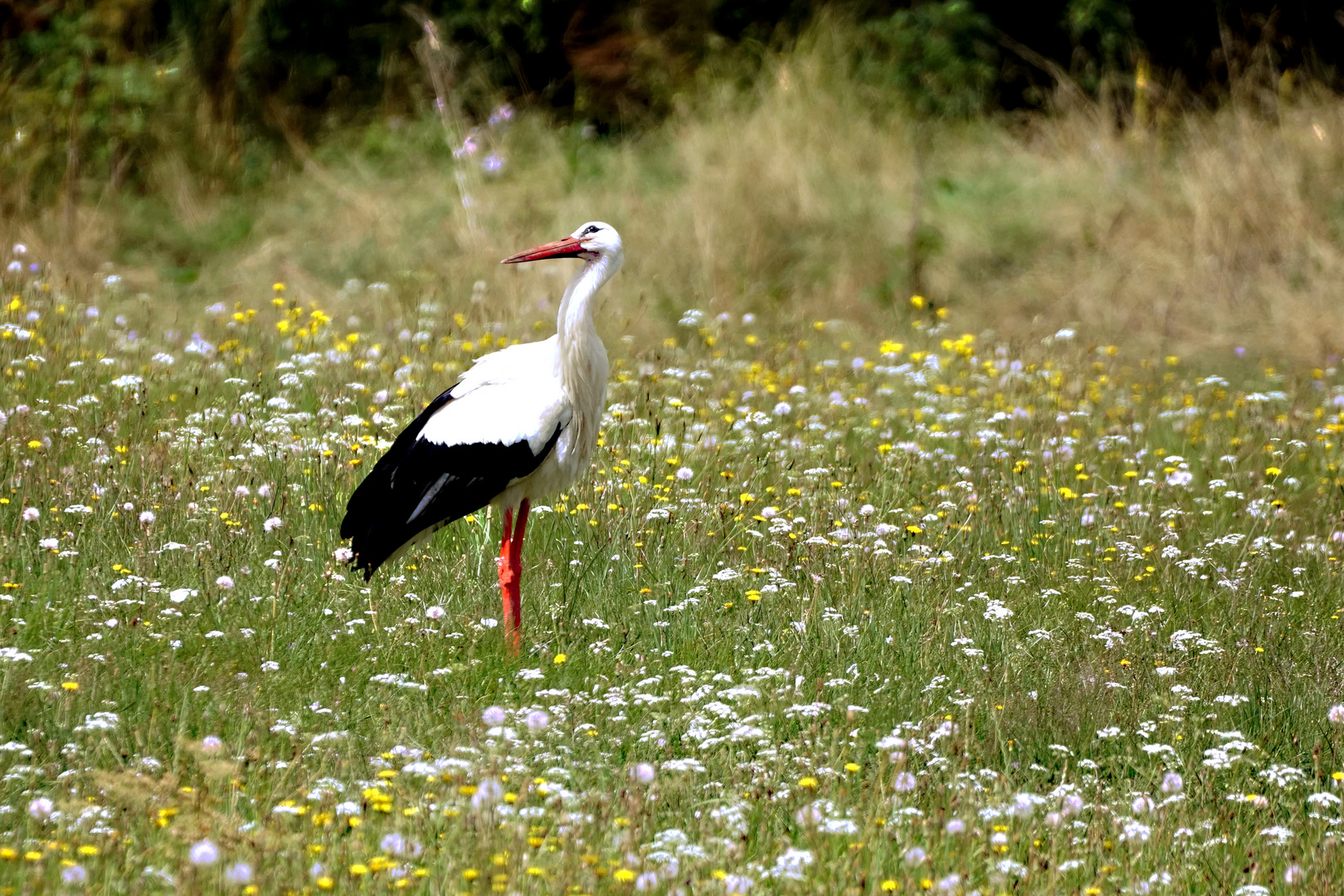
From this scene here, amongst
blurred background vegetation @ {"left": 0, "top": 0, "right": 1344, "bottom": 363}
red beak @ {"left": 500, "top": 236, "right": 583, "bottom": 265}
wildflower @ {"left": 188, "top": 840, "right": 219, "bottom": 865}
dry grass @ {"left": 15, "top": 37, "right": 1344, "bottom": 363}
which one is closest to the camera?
wildflower @ {"left": 188, "top": 840, "right": 219, "bottom": 865}

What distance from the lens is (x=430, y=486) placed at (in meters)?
4.79

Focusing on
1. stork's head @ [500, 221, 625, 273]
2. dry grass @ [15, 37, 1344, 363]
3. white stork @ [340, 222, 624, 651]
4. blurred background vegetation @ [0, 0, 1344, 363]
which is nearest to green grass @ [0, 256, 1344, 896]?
white stork @ [340, 222, 624, 651]

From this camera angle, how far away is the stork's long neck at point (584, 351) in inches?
189

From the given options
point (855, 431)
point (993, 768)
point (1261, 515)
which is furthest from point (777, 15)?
point (993, 768)

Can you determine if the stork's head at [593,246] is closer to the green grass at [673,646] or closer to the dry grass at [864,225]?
the green grass at [673,646]

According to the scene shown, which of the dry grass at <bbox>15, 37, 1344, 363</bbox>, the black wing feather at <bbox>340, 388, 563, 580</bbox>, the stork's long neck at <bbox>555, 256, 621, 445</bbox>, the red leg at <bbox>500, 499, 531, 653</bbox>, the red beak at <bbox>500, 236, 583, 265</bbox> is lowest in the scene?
the dry grass at <bbox>15, 37, 1344, 363</bbox>

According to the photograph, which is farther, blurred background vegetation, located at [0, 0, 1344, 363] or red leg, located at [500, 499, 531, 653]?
blurred background vegetation, located at [0, 0, 1344, 363]

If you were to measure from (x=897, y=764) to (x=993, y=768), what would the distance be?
1.08 ft

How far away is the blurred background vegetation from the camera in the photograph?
9.84 m

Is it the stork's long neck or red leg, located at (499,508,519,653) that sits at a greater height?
the stork's long neck

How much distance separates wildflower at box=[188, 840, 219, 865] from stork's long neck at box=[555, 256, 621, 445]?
2411mm

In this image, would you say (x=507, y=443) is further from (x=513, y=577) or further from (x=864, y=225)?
(x=864, y=225)

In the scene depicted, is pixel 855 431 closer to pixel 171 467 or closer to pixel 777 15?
pixel 171 467

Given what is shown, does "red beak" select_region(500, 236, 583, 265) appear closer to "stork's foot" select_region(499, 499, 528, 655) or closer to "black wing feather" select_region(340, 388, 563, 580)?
"black wing feather" select_region(340, 388, 563, 580)
